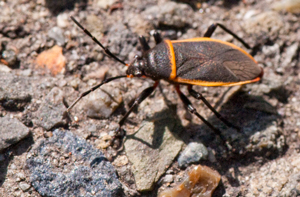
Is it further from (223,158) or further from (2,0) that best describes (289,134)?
(2,0)

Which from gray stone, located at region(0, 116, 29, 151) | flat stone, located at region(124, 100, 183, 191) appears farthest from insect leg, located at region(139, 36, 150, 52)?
gray stone, located at region(0, 116, 29, 151)

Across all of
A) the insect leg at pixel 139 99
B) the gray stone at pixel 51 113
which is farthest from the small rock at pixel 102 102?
the gray stone at pixel 51 113

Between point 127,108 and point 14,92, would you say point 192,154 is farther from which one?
point 14,92

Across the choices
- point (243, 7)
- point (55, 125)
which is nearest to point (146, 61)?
point (55, 125)

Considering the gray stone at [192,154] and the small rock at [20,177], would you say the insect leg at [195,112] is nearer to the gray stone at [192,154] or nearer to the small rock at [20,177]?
the gray stone at [192,154]

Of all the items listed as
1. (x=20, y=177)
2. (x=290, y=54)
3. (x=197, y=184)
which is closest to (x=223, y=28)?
(x=290, y=54)
